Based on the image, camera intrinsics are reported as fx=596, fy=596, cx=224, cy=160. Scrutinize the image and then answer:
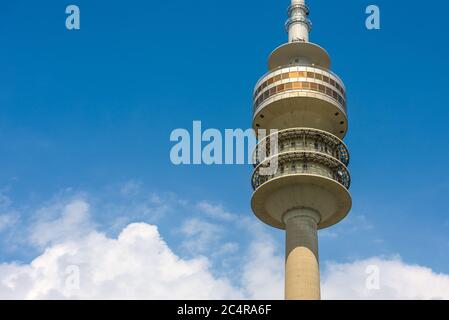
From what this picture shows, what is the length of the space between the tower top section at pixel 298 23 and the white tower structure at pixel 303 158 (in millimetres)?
4589

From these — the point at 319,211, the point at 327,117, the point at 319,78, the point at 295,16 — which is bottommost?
the point at 319,211

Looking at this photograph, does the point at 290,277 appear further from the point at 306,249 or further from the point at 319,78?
the point at 319,78

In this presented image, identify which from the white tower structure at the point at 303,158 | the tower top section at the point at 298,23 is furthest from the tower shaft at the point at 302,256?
the tower top section at the point at 298,23

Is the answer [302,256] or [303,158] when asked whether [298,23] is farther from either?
[302,256]

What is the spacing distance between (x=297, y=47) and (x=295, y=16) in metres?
8.98

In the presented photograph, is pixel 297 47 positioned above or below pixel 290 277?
above

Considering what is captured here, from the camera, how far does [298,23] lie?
287ft

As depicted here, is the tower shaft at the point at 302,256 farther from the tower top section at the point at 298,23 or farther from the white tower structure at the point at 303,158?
the tower top section at the point at 298,23

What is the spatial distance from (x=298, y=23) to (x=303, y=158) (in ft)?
83.0

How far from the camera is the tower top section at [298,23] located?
8644 centimetres

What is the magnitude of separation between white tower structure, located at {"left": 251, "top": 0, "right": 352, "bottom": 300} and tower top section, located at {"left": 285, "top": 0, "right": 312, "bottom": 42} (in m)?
4.59
